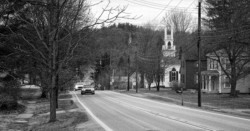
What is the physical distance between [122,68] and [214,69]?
33.7m

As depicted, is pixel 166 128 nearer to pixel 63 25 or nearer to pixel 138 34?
pixel 63 25

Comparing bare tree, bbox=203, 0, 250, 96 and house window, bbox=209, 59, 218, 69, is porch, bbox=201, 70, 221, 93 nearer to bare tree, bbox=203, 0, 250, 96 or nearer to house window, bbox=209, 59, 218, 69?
house window, bbox=209, 59, 218, 69

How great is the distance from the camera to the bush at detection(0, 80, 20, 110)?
1011 inches

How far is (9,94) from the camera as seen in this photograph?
2661 centimetres

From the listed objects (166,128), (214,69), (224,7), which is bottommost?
(166,128)

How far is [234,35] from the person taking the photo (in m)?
29.4

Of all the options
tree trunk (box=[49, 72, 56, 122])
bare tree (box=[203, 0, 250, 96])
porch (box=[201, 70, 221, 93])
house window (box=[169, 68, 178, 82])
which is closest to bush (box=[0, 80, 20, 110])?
tree trunk (box=[49, 72, 56, 122])

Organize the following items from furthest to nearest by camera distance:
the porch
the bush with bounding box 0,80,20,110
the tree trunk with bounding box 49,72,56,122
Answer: the porch
the bush with bounding box 0,80,20,110
the tree trunk with bounding box 49,72,56,122

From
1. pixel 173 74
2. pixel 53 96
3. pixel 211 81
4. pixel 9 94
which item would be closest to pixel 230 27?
pixel 9 94

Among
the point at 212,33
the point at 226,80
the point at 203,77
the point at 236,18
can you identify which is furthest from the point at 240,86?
the point at 236,18

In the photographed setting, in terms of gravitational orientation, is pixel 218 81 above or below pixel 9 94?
above

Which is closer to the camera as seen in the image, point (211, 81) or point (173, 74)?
point (211, 81)

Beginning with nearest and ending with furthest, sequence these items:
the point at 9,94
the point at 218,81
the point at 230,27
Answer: the point at 9,94 → the point at 230,27 → the point at 218,81

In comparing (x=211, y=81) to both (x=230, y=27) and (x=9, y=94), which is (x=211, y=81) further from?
(x=9, y=94)
